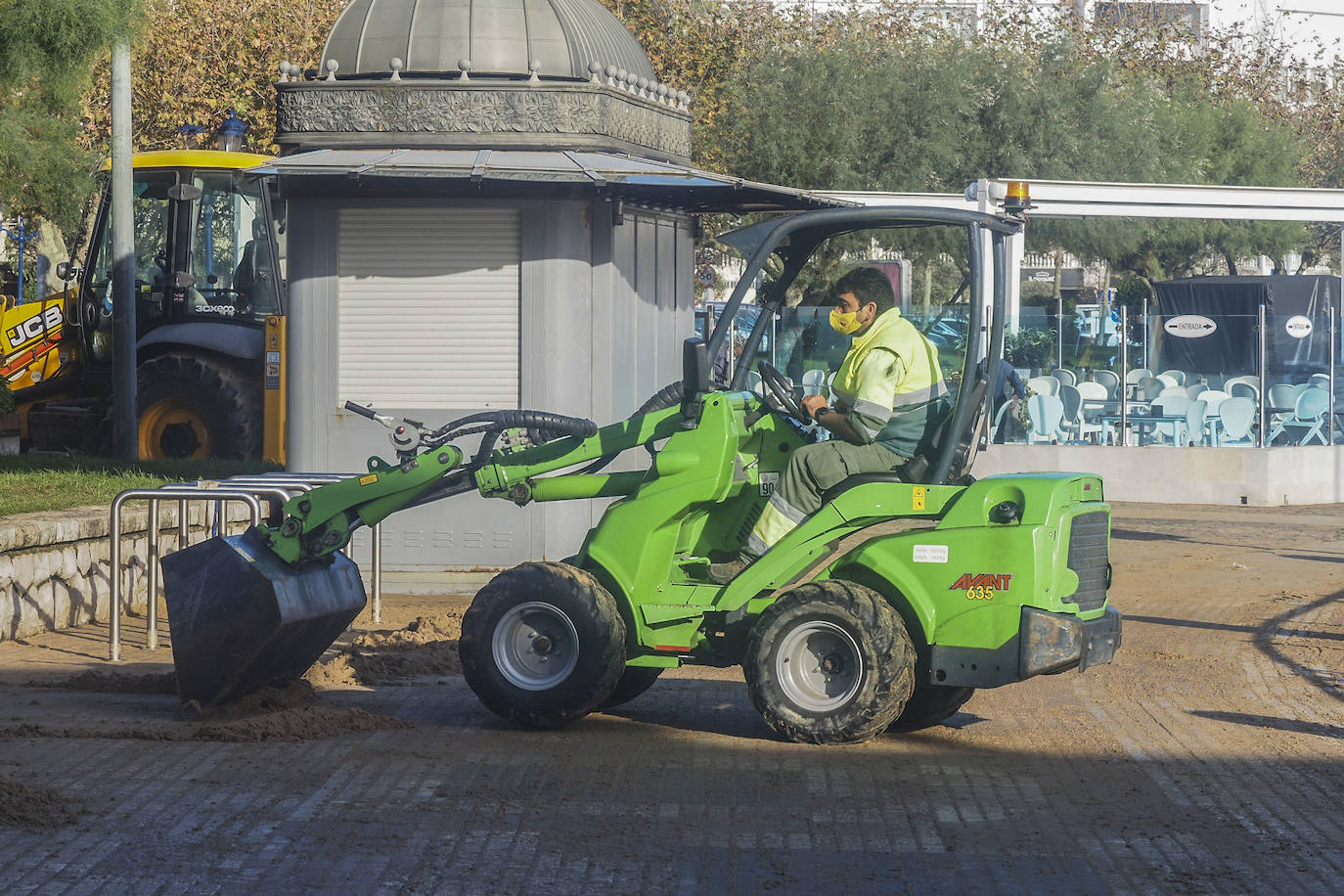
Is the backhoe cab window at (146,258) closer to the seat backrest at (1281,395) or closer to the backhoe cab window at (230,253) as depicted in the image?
the backhoe cab window at (230,253)

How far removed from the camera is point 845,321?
7723mm

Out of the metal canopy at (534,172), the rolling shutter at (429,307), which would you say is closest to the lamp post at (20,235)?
the rolling shutter at (429,307)

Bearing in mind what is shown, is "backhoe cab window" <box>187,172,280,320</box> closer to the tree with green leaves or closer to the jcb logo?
the jcb logo

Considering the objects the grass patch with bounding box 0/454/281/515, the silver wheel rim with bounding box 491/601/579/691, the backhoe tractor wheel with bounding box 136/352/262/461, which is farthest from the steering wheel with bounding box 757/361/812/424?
the backhoe tractor wheel with bounding box 136/352/262/461

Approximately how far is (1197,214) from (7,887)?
66.0 feet

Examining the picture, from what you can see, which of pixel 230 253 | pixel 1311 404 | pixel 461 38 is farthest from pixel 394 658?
pixel 1311 404

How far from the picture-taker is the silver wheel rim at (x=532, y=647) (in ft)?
25.0

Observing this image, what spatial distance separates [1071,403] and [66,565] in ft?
45.3

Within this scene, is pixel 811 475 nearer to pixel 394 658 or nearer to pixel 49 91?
pixel 394 658

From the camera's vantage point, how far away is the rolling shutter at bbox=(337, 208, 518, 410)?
12.5m

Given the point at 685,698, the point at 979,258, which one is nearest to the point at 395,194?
the point at 685,698

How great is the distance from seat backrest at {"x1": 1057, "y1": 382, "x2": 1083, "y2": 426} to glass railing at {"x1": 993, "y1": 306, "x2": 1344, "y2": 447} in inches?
0.5

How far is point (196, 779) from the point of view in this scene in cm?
656

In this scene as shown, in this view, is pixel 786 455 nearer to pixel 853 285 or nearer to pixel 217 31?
pixel 853 285
